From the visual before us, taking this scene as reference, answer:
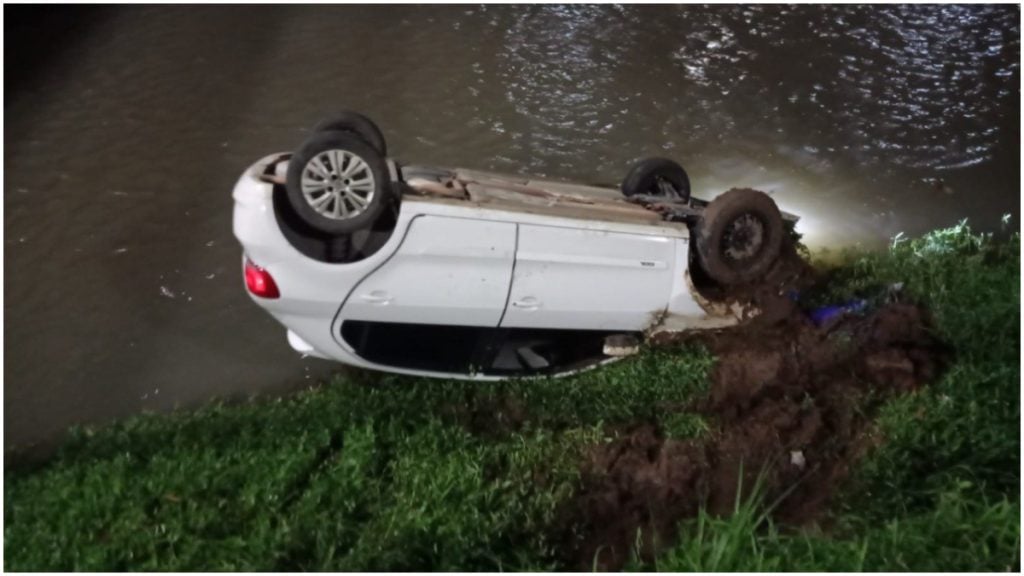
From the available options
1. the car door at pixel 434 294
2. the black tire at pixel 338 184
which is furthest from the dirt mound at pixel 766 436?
the black tire at pixel 338 184

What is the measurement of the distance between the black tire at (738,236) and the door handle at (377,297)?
1845mm

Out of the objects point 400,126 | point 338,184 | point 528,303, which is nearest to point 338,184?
point 338,184

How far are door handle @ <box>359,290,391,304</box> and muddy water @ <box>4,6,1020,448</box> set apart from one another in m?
1.51

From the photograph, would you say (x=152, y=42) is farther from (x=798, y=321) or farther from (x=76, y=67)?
(x=798, y=321)

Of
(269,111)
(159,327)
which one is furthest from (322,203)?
(269,111)

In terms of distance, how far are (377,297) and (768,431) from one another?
7.73 feet

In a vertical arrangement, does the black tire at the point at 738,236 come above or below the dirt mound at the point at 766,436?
above

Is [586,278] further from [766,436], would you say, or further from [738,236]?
[766,436]

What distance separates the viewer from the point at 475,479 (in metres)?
4.24

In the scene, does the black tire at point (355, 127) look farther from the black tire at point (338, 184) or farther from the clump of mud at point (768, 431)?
the clump of mud at point (768, 431)

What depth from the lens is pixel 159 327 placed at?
223 inches

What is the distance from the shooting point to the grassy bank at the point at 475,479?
366cm

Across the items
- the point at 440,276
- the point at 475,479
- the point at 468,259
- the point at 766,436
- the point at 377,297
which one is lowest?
the point at 475,479

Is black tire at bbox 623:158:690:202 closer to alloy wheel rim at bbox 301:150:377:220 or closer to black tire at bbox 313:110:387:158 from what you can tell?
black tire at bbox 313:110:387:158
